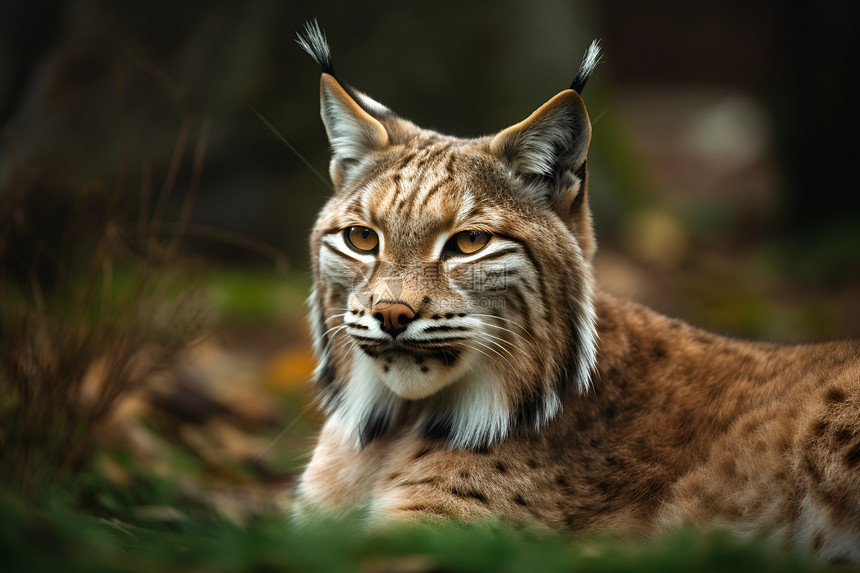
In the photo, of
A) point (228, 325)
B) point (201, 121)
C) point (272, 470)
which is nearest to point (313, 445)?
point (272, 470)

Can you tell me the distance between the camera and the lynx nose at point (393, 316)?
3.09m

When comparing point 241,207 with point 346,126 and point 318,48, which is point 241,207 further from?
point 318,48

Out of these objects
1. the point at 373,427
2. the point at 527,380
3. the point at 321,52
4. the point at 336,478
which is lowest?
the point at 336,478

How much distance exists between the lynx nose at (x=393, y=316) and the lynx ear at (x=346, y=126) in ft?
3.40

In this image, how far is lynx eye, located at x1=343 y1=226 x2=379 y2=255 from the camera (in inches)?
138

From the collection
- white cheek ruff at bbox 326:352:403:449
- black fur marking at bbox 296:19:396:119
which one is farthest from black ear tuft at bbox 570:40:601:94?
white cheek ruff at bbox 326:352:403:449

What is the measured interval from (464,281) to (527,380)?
1.72 ft

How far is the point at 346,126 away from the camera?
3.83 meters

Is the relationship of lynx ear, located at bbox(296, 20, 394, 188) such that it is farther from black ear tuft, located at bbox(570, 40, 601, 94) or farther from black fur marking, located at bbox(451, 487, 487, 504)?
black fur marking, located at bbox(451, 487, 487, 504)

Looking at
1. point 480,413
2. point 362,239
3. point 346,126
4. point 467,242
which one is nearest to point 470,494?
point 480,413

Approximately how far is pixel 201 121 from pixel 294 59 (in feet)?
4.57

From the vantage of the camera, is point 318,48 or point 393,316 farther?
point 318,48

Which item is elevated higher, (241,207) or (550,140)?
(550,140)

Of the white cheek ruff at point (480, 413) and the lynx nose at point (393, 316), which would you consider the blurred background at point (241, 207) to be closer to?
the lynx nose at point (393, 316)
